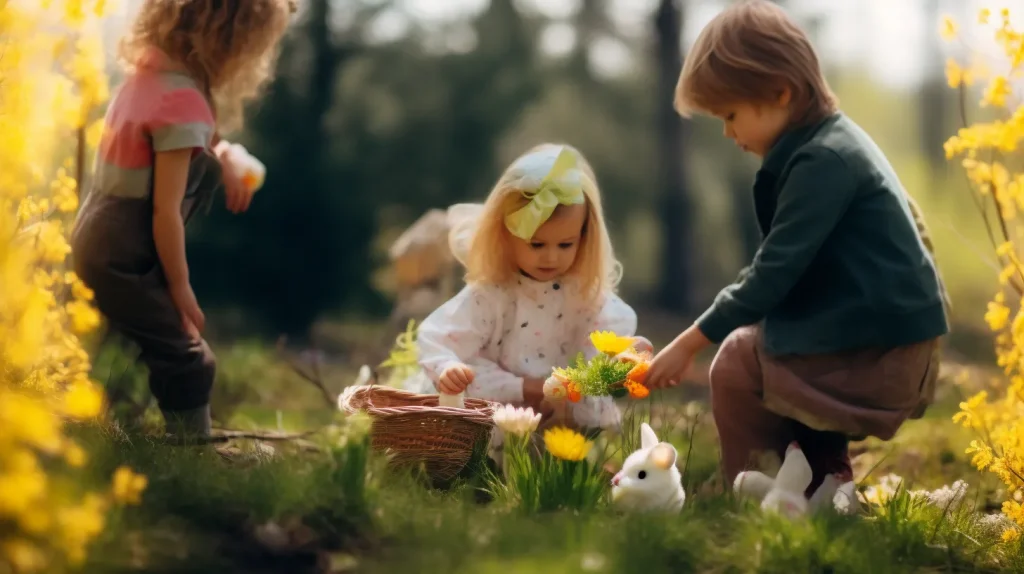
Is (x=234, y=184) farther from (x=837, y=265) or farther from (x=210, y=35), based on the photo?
(x=837, y=265)

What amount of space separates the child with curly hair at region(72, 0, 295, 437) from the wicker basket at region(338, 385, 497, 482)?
30.6 inches

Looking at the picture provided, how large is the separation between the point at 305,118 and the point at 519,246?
4.58 meters

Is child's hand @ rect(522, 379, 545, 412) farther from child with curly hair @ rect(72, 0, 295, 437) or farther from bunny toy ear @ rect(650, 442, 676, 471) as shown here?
child with curly hair @ rect(72, 0, 295, 437)

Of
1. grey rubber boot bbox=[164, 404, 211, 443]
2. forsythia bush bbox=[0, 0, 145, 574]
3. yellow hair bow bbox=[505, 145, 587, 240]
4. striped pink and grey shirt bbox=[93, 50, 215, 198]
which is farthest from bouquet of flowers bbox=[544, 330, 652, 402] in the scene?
striped pink and grey shirt bbox=[93, 50, 215, 198]

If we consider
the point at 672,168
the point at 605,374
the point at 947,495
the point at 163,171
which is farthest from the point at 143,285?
the point at 672,168

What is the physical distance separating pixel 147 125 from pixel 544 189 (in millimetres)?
1311

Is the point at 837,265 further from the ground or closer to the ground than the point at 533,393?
further from the ground

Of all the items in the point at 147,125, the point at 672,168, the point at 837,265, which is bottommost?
the point at 672,168

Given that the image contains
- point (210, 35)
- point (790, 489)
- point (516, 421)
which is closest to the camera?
point (790, 489)

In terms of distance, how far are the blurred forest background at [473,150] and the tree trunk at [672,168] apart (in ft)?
0.05

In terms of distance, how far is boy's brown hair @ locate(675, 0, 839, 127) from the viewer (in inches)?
117

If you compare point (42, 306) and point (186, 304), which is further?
point (186, 304)

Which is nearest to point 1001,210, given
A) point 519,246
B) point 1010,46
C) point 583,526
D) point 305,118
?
point 1010,46

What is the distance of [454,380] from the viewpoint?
323cm
